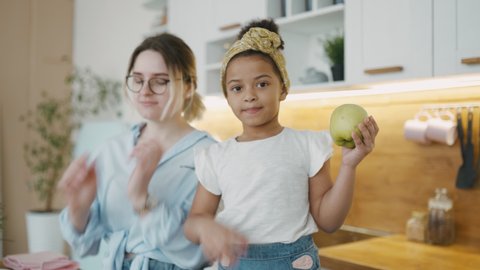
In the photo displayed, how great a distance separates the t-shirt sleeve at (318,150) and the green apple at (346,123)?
A: 0.04 metres

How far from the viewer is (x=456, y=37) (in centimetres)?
147

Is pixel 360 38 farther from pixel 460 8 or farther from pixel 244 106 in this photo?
pixel 244 106

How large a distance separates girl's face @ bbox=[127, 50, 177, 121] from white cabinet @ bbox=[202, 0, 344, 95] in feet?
3.15

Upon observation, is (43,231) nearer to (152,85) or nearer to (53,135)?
(53,135)

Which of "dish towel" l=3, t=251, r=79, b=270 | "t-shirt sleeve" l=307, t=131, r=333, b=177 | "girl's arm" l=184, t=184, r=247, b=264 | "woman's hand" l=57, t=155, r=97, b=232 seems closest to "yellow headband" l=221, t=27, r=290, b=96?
"t-shirt sleeve" l=307, t=131, r=333, b=177

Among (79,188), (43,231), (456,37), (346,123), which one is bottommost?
(43,231)

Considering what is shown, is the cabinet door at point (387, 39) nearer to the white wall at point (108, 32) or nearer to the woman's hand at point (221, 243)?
the woman's hand at point (221, 243)

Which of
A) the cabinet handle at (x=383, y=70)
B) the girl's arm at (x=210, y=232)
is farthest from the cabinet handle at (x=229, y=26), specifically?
the girl's arm at (x=210, y=232)

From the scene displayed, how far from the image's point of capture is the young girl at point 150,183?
980 millimetres

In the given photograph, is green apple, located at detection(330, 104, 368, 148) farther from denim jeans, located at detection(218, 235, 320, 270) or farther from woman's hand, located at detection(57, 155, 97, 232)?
woman's hand, located at detection(57, 155, 97, 232)

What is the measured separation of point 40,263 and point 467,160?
145 cm

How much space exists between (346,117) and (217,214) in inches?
11.9

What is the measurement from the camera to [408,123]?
192 centimetres

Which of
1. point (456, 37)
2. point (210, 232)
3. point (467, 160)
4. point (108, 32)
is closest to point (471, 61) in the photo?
point (456, 37)
